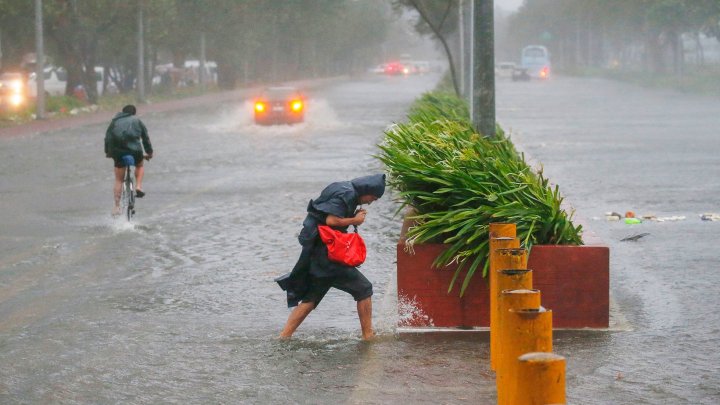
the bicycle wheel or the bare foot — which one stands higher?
the bicycle wheel

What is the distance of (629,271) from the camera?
39.7 feet

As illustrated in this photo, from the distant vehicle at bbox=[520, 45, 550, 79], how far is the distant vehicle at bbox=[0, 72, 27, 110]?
60.0m

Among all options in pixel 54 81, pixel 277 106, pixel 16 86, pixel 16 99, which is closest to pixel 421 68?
pixel 54 81

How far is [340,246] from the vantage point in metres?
9.05

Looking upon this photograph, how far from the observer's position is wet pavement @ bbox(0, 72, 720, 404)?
790cm

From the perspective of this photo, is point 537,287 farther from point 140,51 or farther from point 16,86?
point 140,51

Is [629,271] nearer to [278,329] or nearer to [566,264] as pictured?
[566,264]

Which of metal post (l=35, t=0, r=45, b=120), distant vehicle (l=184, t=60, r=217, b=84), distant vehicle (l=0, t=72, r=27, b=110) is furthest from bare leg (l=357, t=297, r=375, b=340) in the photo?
distant vehicle (l=184, t=60, r=217, b=84)

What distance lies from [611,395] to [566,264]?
1.94 meters

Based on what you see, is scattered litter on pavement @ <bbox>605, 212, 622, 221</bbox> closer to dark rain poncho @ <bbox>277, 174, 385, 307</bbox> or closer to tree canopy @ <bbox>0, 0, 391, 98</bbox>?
dark rain poncho @ <bbox>277, 174, 385, 307</bbox>

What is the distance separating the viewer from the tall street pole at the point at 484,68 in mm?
15125

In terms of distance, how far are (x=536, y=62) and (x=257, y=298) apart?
337 ft

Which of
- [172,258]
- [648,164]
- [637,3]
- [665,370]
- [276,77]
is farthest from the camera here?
[276,77]

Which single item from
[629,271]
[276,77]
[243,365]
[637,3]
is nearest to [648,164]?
[629,271]
